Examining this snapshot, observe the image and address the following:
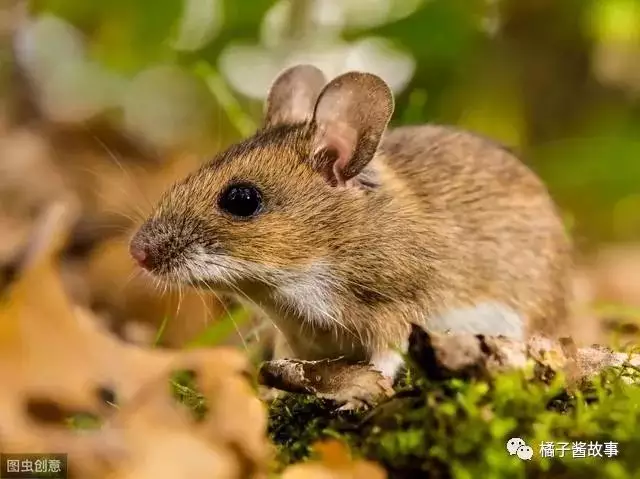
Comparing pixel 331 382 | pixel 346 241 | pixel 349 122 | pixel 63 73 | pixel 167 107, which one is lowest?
pixel 331 382

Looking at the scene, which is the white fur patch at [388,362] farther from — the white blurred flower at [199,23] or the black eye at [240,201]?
the white blurred flower at [199,23]

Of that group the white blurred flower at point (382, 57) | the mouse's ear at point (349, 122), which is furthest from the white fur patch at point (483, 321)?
the white blurred flower at point (382, 57)

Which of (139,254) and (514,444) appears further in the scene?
(139,254)

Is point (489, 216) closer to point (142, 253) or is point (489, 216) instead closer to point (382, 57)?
point (142, 253)

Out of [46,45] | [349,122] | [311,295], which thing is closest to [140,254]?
[311,295]

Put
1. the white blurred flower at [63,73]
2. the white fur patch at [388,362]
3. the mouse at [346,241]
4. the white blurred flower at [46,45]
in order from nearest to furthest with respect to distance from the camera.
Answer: the white fur patch at [388,362] → the mouse at [346,241] → the white blurred flower at [46,45] → the white blurred flower at [63,73]

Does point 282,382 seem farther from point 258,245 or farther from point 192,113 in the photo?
point 192,113

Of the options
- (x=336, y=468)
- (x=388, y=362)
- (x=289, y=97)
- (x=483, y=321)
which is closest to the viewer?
(x=336, y=468)
